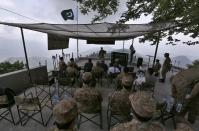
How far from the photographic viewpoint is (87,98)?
5816mm

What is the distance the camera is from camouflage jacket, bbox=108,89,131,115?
566 cm

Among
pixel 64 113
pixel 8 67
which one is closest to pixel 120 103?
pixel 64 113

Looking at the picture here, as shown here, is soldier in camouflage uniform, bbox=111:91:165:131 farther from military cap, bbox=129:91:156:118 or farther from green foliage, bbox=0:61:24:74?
green foliage, bbox=0:61:24:74

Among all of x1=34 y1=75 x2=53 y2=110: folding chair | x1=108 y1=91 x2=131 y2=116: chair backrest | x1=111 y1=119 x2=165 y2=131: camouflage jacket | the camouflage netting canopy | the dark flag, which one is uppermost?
the dark flag

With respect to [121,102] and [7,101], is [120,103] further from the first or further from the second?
[7,101]

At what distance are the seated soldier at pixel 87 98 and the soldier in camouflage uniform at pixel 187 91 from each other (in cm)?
199

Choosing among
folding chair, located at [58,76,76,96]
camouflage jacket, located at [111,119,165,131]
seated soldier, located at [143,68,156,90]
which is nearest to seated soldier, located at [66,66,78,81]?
folding chair, located at [58,76,76,96]

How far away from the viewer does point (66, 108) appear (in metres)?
2.66

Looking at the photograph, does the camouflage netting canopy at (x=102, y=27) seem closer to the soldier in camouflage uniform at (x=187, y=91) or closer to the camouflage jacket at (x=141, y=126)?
the soldier in camouflage uniform at (x=187, y=91)

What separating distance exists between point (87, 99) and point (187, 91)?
2.42m

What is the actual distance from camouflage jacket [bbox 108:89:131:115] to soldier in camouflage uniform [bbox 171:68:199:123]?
1.21m

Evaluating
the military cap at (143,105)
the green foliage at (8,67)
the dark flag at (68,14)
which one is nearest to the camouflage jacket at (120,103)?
the military cap at (143,105)

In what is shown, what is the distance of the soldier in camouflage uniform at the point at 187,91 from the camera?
5.35m

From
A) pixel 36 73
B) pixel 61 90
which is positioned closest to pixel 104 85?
pixel 61 90
